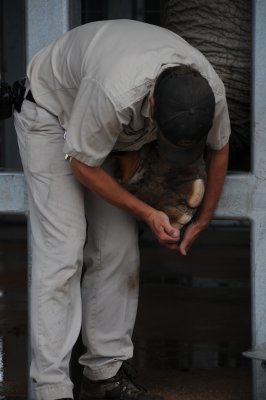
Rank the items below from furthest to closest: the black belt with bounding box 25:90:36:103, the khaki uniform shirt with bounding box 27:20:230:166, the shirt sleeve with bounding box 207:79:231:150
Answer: the black belt with bounding box 25:90:36:103, the shirt sleeve with bounding box 207:79:231:150, the khaki uniform shirt with bounding box 27:20:230:166

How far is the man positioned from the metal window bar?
0.43 feet

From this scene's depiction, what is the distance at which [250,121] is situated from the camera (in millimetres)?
4812

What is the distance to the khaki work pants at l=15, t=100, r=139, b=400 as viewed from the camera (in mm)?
4469

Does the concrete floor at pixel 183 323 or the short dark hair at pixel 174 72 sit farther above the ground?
the short dark hair at pixel 174 72

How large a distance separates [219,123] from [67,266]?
34.6 inches

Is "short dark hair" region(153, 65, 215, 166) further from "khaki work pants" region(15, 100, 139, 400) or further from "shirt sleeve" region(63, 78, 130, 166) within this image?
"khaki work pants" region(15, 100, 139, 400)

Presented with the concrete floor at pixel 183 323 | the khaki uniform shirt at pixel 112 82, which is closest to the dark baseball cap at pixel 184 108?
the khaki uniform shirt at pixel 112 82

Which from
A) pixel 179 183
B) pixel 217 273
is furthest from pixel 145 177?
pixel 217 273

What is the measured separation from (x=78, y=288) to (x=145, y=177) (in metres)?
0.56

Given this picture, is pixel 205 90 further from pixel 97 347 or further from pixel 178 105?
pixel 97 347

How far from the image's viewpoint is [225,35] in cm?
471

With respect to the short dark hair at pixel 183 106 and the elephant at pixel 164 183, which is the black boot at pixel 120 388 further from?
the short dark hair at pixel 183 106

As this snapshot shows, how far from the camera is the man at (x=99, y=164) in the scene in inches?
160

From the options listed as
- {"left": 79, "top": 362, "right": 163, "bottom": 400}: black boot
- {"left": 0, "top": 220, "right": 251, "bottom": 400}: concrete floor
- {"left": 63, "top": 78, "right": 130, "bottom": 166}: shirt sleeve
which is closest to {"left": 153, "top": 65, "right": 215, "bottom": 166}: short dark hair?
{"left": 63, "top": 78, "right": 130, "bottom": 166}: shirt sleeve
